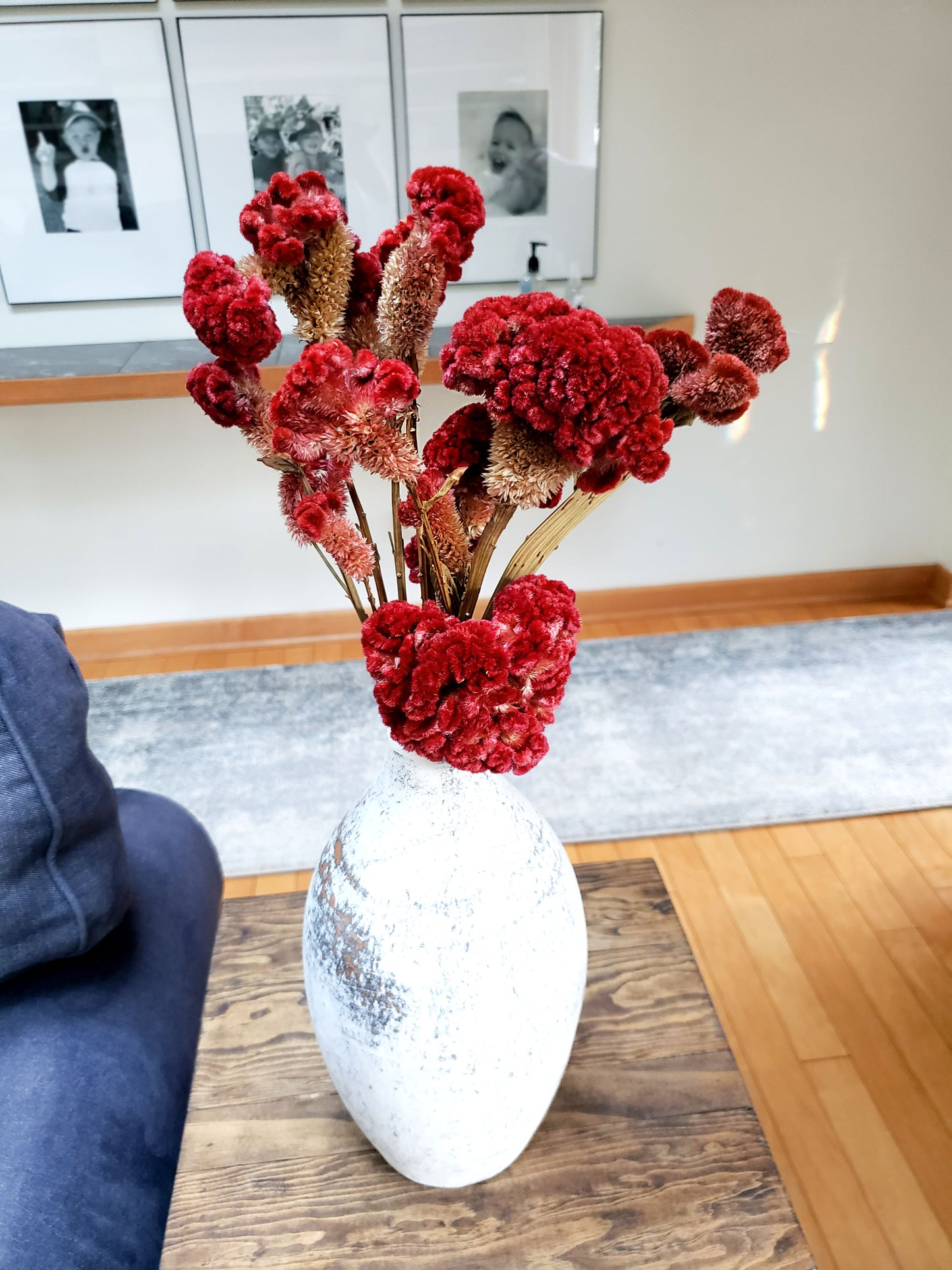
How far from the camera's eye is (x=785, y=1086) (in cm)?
150

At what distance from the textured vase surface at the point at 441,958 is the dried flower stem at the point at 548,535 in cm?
16

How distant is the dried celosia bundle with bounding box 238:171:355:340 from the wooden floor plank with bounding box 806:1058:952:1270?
1.43 metres

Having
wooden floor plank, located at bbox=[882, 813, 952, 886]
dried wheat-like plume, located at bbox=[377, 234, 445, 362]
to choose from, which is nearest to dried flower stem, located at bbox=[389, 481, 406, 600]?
dried wheat-like plume, located at bbox=[377, 234, 445, 362]

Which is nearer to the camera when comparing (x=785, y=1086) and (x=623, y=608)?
(x=785, y=1086)

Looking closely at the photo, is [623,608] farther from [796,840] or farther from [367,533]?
[367,533]

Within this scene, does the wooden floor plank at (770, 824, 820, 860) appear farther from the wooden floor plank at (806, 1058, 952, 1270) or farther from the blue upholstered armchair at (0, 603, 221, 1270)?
the blue upholstered armchair at (0, 603, 221, 1270)

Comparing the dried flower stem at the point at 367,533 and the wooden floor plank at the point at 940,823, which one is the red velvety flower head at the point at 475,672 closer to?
the dried flower stem at the point at 367,533

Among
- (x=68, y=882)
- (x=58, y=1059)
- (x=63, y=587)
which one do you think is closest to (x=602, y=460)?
(x=68, y=882)

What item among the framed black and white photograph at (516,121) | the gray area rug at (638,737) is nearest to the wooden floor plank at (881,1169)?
the gray area rug at (638,737)

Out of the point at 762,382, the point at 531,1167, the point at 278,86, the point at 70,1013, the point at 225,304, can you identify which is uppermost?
the point at 278,86

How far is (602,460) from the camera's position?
577 millimetres

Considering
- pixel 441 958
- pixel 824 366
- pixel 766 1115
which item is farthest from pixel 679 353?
pixel 824 366

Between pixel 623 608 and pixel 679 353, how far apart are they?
91.5 inches

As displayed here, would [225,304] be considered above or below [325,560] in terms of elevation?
above
